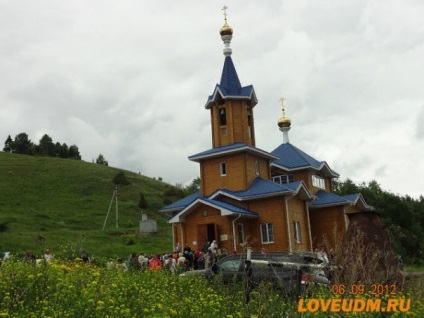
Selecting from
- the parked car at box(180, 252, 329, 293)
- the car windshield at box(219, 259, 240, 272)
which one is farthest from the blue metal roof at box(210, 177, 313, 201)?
the parked car at box(180, 252, 329, 293)

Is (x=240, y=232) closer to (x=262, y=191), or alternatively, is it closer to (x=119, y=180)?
(x=262, y=191)

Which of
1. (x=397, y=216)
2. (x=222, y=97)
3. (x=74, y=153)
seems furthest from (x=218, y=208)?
(x=74, y=153)

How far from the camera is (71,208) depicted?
5428 centimetres

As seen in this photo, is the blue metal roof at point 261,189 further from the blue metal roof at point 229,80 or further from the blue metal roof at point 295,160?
the blue metal roof at point 295,160

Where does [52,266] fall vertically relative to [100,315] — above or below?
above

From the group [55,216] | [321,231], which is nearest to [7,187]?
[55,216]

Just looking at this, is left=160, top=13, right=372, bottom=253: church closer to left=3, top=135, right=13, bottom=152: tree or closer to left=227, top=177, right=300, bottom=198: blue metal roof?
left=227, top=177, right=300, bottom=198: blue metal roof

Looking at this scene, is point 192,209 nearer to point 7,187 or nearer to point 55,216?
point 55,216

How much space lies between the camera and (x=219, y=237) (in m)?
27.9

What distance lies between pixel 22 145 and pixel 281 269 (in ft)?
289

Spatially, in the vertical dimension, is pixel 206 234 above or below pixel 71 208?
below

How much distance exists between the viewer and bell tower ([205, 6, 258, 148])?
3131cm

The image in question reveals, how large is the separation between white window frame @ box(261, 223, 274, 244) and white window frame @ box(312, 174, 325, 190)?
917cm

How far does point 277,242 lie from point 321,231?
667 cm
